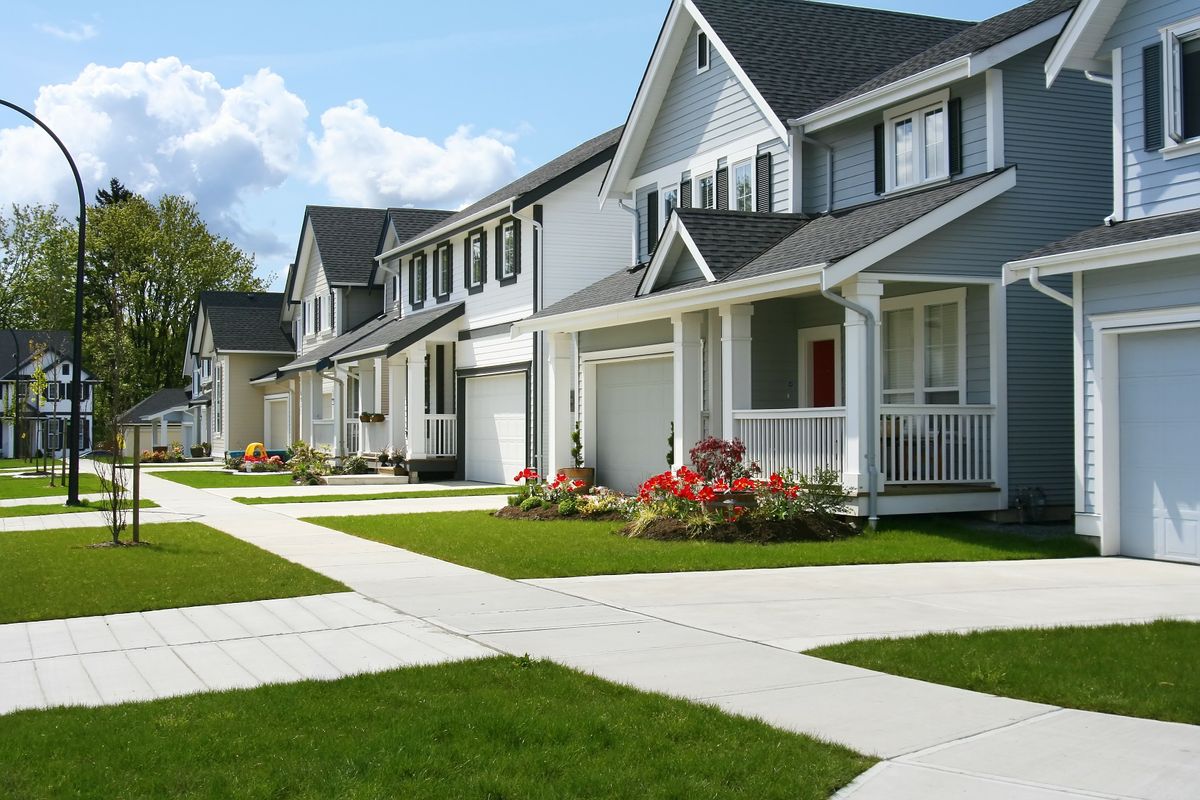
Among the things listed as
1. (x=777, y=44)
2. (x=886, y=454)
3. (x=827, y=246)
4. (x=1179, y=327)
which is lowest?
(x=886, y=454)

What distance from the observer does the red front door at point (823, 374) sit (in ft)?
62.6

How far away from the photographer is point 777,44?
20.7 meters

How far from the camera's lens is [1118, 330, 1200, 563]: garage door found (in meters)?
12.3

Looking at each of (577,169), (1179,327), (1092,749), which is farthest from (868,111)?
(1092,749)

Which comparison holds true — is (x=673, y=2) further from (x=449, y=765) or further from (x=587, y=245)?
(x=449, y=765)

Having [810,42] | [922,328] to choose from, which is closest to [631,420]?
[922,328]

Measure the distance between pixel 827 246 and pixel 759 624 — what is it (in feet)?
26.3

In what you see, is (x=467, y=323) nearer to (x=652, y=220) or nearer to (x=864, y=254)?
(x=652, y=220)

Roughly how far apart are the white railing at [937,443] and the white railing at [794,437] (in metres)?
0.62

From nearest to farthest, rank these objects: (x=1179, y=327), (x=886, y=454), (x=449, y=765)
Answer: (x=449, y=765)
(x=1179, y=327)
(x=886, y=454)

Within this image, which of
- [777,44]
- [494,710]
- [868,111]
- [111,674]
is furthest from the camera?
[777,44]

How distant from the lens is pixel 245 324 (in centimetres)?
Answer: 5022

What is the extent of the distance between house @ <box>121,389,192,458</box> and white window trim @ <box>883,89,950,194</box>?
47.9 metres

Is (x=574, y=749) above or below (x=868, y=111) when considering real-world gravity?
below
